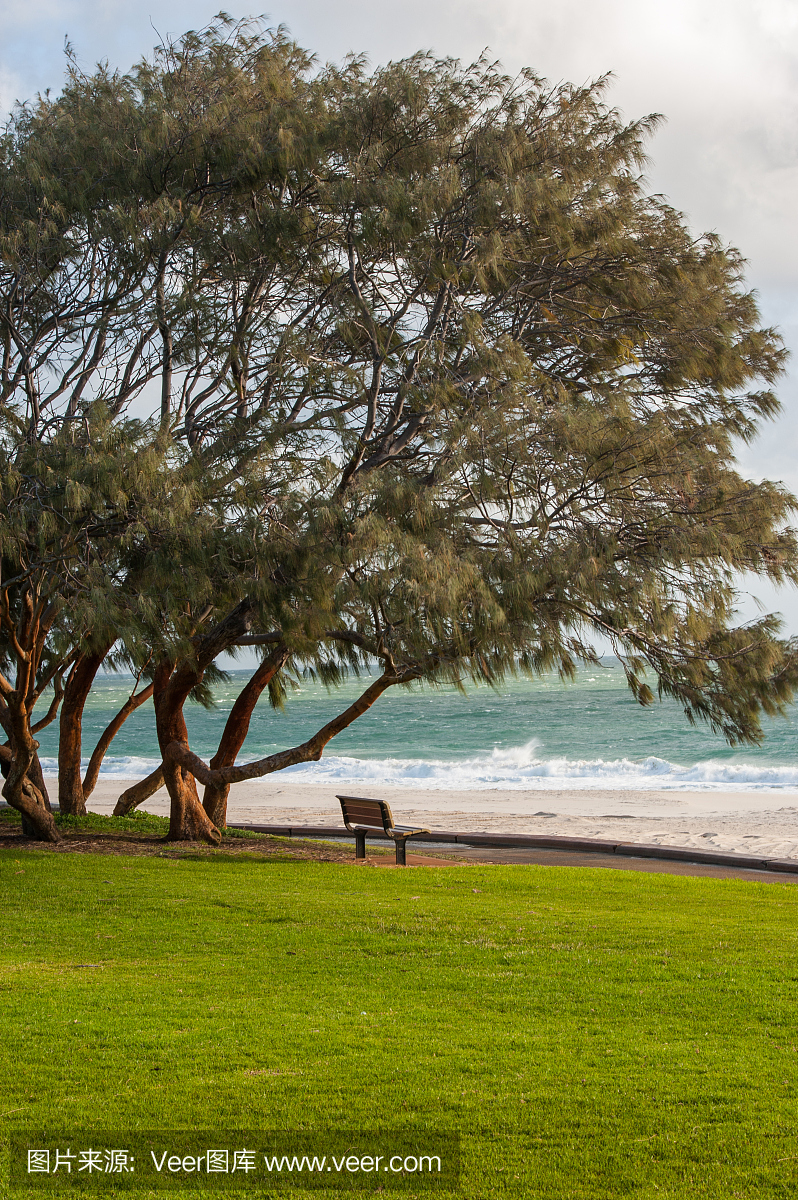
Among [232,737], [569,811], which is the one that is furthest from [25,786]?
[569,811]

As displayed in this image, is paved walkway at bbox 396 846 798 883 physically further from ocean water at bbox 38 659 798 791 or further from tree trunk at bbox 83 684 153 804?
ocean water at bbox 38 659 798 791

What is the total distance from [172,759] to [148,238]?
5.90m

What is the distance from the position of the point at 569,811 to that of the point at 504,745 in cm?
2004

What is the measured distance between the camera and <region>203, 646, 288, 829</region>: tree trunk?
11.7m

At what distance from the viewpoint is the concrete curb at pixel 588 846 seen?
437 inches

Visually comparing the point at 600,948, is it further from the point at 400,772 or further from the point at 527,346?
the point at 400,772

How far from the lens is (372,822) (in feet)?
34.2

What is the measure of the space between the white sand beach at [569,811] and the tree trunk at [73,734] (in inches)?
187

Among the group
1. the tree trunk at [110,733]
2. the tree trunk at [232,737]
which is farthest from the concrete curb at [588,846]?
the tree trunk at [110,733]

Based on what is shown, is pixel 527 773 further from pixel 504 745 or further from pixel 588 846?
pixel 588 846

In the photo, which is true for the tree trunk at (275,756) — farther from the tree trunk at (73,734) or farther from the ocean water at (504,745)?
the ocean water at (504,745)

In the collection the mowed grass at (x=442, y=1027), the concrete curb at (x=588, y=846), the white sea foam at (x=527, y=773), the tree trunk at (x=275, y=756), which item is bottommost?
the white sea foam at (x=527, y=773)

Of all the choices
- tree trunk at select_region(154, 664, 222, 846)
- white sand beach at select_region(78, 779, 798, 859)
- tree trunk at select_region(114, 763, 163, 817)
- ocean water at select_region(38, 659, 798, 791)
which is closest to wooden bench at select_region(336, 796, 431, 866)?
tree trunk at select_region(154, 664, 222, 846)

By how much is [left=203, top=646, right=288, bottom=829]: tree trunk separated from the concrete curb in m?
2.08
